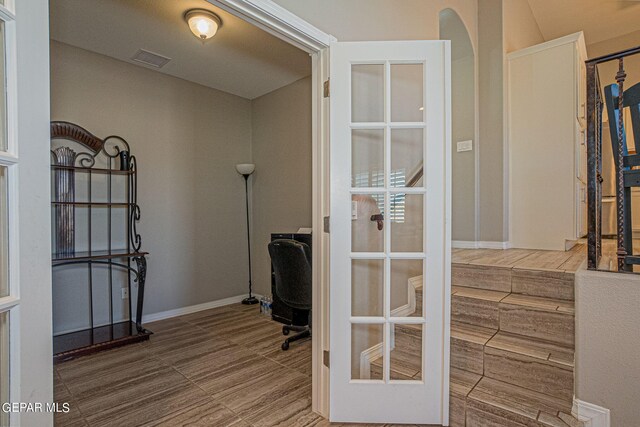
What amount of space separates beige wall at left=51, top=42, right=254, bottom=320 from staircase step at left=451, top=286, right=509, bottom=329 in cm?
304

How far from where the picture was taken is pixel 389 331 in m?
1.84

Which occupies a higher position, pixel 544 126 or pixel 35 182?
pixel 544 126

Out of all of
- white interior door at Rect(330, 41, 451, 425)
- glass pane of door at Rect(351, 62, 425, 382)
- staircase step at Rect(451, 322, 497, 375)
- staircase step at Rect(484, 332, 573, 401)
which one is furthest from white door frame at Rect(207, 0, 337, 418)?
staircase step at Rect(484, 332, 573, 401)

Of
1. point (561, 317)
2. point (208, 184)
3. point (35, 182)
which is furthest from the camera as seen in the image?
point (208, 184)

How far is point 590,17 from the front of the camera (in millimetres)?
4031

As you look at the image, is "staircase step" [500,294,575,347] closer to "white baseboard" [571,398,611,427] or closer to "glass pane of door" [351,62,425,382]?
"white baseboard" [571,398,611,427]

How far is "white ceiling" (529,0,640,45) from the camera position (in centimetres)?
378

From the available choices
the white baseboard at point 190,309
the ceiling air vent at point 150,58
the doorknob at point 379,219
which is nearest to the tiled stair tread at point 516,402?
the doorknob at point 379,219

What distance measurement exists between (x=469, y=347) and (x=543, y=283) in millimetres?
669

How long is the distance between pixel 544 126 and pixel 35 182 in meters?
3.83

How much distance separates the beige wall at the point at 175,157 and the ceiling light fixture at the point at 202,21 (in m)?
1.29

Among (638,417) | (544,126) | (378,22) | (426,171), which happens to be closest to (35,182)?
(426,171)

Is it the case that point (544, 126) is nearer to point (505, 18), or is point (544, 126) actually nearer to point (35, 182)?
point (505, 18)

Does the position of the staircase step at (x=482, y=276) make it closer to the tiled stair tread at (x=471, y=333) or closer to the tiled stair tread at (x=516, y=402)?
the tiled stair tread at (x=471, y=333)
